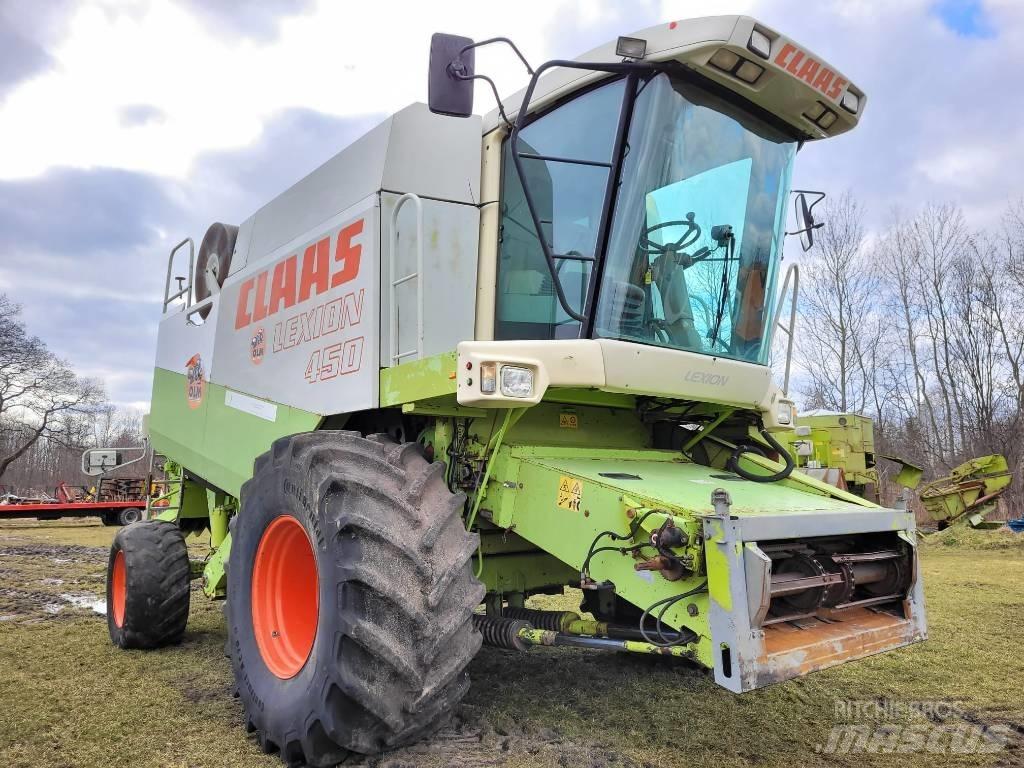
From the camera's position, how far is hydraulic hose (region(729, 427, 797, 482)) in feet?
13.3

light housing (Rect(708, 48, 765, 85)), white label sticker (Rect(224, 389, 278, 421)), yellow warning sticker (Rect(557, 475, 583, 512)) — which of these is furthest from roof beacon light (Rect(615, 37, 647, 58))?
white label sticker (Rect(224, 389, 278, 421))

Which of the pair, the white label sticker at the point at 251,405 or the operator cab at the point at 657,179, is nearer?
the operator cab at the point at 657,179

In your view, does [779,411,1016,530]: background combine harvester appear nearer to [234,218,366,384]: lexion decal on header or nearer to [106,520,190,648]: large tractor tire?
[234,218,366,384]: lexion decal on header

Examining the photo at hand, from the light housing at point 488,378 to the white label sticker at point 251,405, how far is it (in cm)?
203

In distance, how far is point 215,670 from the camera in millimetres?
4609

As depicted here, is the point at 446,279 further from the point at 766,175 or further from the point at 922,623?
the point at 922,623

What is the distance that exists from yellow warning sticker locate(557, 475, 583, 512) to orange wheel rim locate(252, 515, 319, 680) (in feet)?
3.88

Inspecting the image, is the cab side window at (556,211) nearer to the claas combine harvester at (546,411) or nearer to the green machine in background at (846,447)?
the claas combine harvester at (546,411)

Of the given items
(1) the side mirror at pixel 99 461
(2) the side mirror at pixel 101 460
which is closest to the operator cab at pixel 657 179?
(2) the side mirror at pixel 101 460

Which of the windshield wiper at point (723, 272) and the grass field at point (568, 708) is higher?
the windshield wiper at point (723, 272)

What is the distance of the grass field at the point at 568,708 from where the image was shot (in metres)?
3.14

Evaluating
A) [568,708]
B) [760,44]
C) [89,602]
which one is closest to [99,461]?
[89,602]

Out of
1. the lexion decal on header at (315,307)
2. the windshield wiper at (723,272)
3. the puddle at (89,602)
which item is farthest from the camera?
the puddle at (89,602)

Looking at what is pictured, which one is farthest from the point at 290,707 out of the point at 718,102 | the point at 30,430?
the point at 30,430
